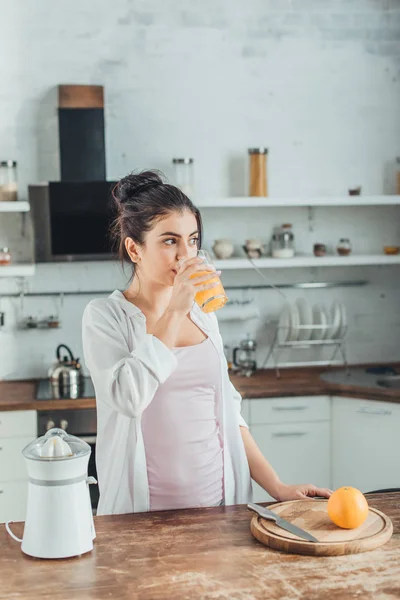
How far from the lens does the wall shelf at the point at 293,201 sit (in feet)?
14.5

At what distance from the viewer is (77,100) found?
172 inches

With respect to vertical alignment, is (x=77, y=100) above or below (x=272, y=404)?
above

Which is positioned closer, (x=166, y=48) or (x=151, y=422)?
(x=151, y=422)

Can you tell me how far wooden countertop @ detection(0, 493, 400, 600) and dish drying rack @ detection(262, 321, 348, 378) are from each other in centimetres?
259

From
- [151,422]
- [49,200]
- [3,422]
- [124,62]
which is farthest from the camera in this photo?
[124,62]

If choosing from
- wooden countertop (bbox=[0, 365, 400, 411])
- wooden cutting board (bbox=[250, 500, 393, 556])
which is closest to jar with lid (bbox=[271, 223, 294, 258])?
wooden countertop (bbox=[0, 365, 400, 411])

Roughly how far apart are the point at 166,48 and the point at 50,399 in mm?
2019

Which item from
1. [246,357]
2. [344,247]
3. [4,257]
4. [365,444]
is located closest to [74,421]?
[4,257]

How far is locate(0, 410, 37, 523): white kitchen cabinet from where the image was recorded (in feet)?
12.9

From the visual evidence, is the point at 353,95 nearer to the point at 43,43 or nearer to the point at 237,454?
the point at 43,43

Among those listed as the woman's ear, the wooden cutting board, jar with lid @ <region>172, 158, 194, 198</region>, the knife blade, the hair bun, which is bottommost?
the wooden cutting board

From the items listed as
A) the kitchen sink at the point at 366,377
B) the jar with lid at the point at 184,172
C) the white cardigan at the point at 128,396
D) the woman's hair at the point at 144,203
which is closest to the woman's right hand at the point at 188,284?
the white cardigan at the point at 128,396

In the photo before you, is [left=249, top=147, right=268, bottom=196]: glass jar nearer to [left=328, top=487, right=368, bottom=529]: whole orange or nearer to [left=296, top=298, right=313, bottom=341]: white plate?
[left=296, top=298, right=313, bottom=341]: white plate

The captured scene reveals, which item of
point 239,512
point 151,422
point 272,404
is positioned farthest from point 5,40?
point 239,512
